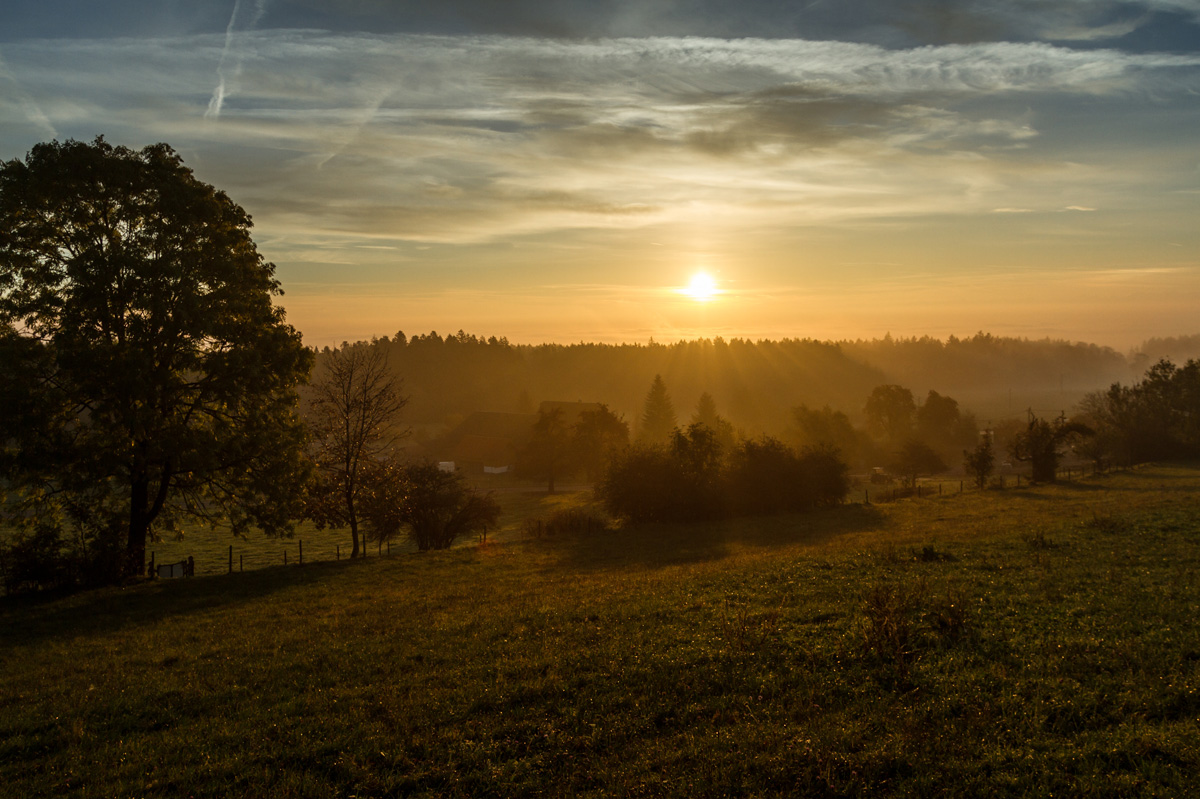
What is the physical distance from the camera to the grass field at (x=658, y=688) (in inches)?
314

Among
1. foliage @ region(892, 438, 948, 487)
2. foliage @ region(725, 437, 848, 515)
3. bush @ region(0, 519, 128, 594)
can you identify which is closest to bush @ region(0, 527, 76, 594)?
bush @ region(0, 519, 128, 594)

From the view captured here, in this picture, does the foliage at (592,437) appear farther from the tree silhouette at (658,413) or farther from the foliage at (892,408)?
the foliage at (892,408)

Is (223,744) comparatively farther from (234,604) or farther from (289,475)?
(289,475)

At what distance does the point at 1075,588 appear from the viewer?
15.0 m

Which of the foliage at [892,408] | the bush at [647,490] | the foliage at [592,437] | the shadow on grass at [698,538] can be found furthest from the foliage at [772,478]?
the foliage at [892,408]

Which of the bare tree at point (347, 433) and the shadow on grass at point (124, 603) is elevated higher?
the bare tree at point (347, 433)

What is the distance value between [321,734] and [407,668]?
10.1 ft

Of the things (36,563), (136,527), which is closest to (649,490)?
(136,527)

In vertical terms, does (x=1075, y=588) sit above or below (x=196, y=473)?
below

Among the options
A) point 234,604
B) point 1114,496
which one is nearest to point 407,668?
point 234,604

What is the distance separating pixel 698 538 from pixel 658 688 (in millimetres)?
27941

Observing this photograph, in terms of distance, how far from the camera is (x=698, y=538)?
37750 mm

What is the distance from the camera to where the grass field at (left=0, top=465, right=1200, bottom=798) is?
7.98m

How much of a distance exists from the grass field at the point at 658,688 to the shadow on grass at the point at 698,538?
9680mm
